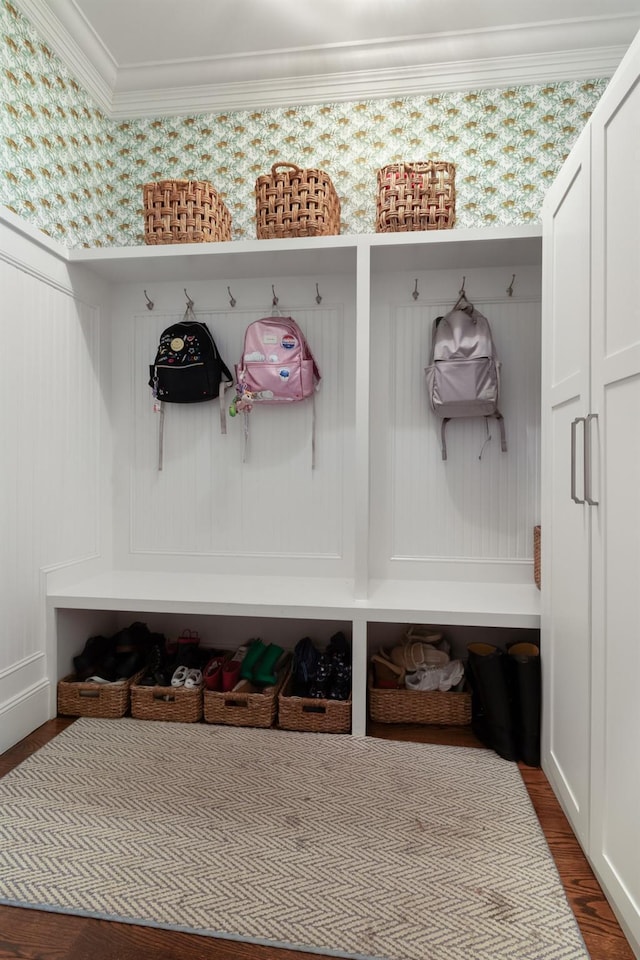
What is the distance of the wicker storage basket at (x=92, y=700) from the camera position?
2268 millimetres

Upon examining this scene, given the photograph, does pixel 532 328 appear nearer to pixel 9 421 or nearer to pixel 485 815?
pixel 485 815

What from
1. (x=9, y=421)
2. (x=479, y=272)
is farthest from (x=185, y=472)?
(x=479, y=272)

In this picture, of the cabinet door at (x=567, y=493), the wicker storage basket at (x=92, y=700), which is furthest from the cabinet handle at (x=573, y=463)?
the wicker storage basket at (x=92, y=700)

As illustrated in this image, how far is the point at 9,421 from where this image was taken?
205cm

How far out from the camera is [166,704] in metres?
2.26

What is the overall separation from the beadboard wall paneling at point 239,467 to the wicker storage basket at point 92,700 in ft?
2.18

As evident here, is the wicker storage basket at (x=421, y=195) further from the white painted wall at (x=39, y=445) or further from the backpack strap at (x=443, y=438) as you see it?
the white painted wall at (x=39, y=445)

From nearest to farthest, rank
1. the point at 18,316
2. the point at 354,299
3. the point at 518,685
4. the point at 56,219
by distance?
the point at 518,685, the point at 18,316, the point at 56,219, the point at 354,299

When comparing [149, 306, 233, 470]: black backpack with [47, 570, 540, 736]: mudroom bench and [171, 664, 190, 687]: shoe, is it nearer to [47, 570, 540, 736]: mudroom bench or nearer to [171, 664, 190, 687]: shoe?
[47, 570, 540, 736]: mudroom bench

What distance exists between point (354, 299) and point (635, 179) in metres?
1.51

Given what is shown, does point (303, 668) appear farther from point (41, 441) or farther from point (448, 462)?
point (41, 441)

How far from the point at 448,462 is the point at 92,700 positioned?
1.89m

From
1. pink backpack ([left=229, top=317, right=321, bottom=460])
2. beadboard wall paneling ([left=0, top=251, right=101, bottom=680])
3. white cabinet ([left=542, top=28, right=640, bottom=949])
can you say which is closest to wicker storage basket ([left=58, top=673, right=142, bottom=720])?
beadboard wall paneling ([left=0, top=251, right=101, bottom=680])

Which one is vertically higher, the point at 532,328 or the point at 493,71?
the point at 493,71
